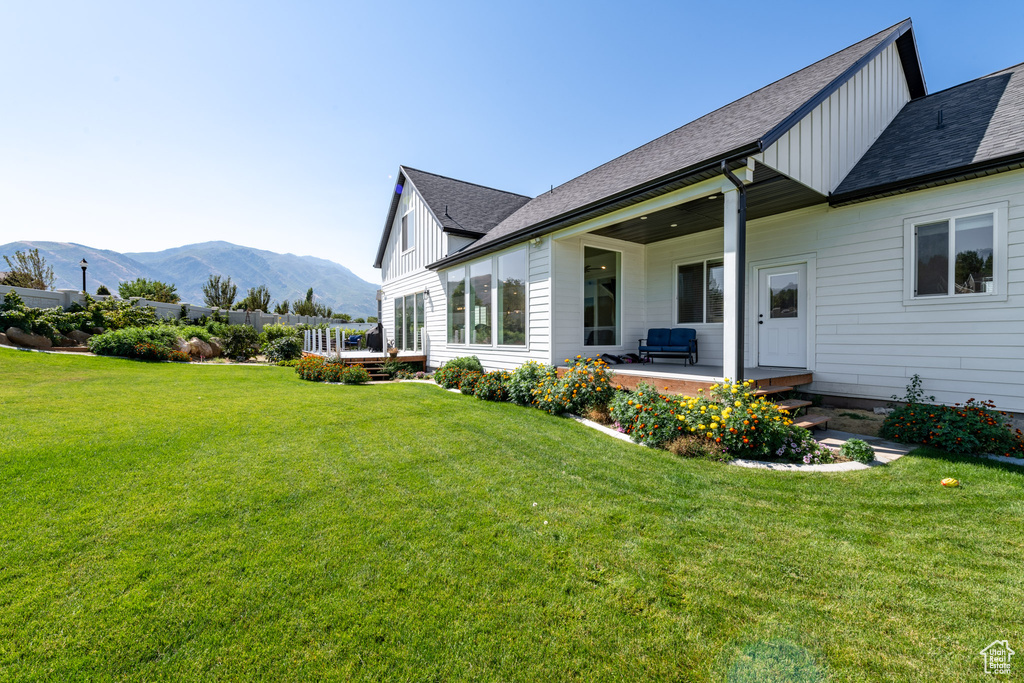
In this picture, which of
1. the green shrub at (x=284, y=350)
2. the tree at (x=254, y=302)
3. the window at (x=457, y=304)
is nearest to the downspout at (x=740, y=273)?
the window at (x=457, y=304)

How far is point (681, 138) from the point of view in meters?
8.42

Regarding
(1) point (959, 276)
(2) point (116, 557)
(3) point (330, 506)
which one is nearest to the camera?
(2) point (116, 557)

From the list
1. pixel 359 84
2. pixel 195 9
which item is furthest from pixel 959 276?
pixel 195 9

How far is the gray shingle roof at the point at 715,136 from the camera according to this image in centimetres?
578

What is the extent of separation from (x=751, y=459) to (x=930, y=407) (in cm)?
282

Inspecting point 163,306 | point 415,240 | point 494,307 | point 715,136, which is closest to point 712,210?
point 715,136

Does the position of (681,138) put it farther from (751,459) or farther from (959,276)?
(751,459)

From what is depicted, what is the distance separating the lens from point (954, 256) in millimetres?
5719

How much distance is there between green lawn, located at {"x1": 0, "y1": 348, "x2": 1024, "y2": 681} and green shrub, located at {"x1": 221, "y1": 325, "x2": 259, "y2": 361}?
491 inches

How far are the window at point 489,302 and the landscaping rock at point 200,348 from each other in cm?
1032

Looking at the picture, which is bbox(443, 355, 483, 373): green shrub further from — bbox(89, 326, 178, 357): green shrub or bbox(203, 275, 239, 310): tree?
bbox(203, 275, 239, 310): tree

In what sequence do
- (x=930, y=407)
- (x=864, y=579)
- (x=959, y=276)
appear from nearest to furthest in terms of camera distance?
(x=864, y=579) < (x=930, y=407) < (x=959, y=276)

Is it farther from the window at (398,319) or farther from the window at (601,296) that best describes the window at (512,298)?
the window at (398,319)

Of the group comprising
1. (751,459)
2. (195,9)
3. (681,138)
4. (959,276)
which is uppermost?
(195,9)
